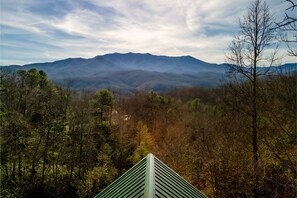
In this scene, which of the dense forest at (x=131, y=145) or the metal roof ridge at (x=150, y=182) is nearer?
the metal roof ridge at (x=150, y=182)

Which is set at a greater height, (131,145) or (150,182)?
(150,182)

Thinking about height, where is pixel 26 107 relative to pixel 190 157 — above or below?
above

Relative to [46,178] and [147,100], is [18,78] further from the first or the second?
[147,100]

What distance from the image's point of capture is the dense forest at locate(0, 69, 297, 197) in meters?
14.0

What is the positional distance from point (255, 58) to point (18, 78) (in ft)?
120

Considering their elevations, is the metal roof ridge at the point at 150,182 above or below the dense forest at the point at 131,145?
above

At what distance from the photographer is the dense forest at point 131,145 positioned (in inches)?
550

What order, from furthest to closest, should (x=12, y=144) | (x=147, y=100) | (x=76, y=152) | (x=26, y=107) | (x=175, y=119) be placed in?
(x=147, y=100) < (x=175, y=119) < (x=26, y=107) < (x=76, y=152) < (x=12, y=144)

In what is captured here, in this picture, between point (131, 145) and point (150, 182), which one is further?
point (131, 145)

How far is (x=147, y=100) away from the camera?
5509 centimetres

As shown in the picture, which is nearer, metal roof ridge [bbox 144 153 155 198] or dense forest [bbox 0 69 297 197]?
metal roof ridge [bbox 144 153 155 198]

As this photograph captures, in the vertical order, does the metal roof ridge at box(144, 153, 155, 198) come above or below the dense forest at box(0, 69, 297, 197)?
above

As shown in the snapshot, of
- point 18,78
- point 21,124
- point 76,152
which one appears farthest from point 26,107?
point 21,124

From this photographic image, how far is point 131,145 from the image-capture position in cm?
3878
